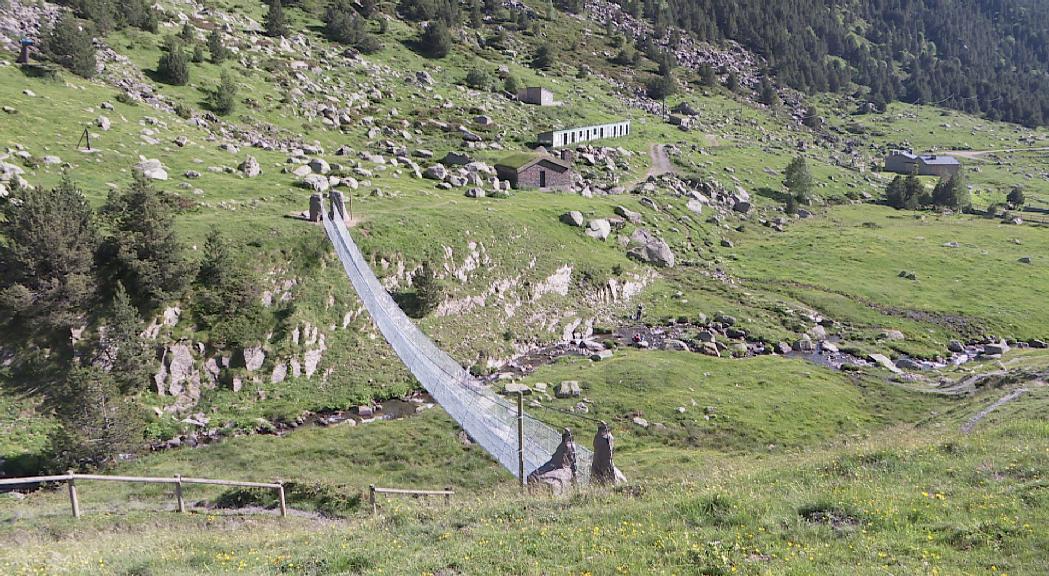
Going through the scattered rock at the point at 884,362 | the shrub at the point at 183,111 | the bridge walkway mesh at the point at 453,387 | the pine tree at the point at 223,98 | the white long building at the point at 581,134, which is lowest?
the scattered rock at the point at 884,362

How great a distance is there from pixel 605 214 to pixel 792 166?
61.7 m

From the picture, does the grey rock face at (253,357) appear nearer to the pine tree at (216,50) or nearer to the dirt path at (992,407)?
the dirt path at (992,407)

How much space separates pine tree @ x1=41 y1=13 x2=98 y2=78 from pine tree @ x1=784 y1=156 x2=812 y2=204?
112 meters

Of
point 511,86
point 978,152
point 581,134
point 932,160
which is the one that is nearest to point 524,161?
point 581,134

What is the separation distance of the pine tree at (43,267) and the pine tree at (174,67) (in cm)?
4741

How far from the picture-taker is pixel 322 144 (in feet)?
253

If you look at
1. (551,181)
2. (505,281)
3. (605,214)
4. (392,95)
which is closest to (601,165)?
(551,181)

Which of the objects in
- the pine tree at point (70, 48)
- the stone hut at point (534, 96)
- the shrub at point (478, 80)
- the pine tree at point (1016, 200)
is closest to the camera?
the pine tree at point (70, 48)

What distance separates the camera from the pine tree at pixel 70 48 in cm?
6391

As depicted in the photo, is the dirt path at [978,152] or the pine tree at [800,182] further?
the dirt path at [978,152]

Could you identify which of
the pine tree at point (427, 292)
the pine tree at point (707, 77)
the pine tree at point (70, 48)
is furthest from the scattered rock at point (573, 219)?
the pine tree at point (707, 77)

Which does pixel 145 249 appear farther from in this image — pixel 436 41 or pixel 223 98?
pixel 436 41

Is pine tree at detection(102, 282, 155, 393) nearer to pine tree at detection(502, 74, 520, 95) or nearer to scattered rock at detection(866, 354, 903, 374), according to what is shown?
scattered rock at detection(866, 354, 903, 374)

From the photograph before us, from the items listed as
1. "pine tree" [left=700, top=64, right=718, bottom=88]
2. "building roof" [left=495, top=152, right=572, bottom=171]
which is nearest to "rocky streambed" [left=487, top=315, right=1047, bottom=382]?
"building roof" [left=495, top=152, right=572, bottom=171]
